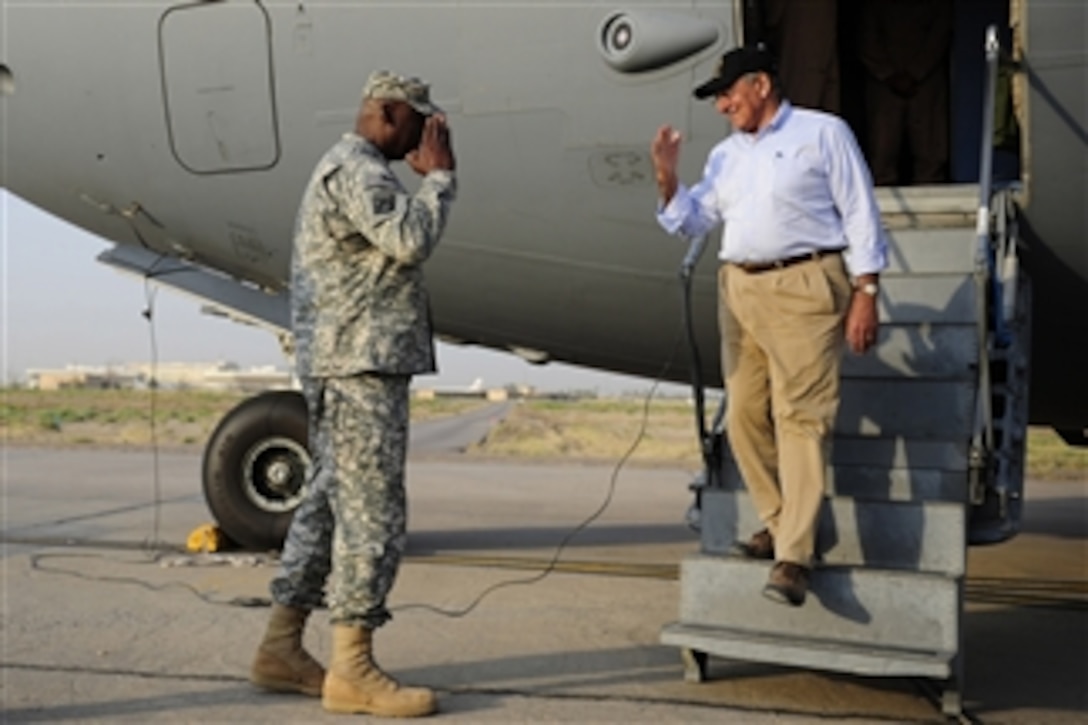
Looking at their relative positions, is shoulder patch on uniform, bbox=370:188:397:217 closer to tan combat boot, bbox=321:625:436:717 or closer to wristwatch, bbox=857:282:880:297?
tan combat boot, bbox=321:625:436:717

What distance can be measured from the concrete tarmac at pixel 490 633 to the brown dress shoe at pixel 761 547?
1.47ft

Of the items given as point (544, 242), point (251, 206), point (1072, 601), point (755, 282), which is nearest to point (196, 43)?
point (251, 206)

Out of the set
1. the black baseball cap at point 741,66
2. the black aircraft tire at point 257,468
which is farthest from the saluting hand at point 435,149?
the black aircraft tire at point 257,468

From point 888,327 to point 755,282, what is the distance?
976 millimetres

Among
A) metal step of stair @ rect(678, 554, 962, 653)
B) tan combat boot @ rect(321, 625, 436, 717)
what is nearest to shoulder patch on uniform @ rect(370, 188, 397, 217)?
tan combat boot @ rect(321, 625, 436, 717)

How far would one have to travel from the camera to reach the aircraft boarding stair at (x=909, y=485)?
3668 mm

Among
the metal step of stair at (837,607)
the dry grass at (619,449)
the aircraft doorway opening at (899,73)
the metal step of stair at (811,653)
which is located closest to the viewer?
the metal step of stair at (811,653)

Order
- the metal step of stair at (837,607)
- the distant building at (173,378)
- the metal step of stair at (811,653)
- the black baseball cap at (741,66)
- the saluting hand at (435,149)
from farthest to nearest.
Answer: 1. the distant building at (173,378)
2. the black baseball cap at (741,66)
3. the saluting hand at (435,149)
4. the metal step of stair at (837,607)
5. the metal step of stair at (811,653)

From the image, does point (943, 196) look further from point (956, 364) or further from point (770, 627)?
point (770, 627)

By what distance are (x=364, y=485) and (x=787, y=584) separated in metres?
1.32

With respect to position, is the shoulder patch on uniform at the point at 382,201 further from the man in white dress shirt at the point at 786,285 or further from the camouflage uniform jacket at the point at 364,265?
the man in white dress shirt at the point at 786,285

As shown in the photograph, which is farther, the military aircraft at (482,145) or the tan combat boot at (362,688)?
the military aircraft at (482,145)

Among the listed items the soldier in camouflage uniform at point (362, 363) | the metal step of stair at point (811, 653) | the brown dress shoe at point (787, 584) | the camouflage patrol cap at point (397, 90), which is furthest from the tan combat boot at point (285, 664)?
the camouflage patrol cap at point (397, 90)

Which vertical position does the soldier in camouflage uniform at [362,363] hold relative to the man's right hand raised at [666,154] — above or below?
below
